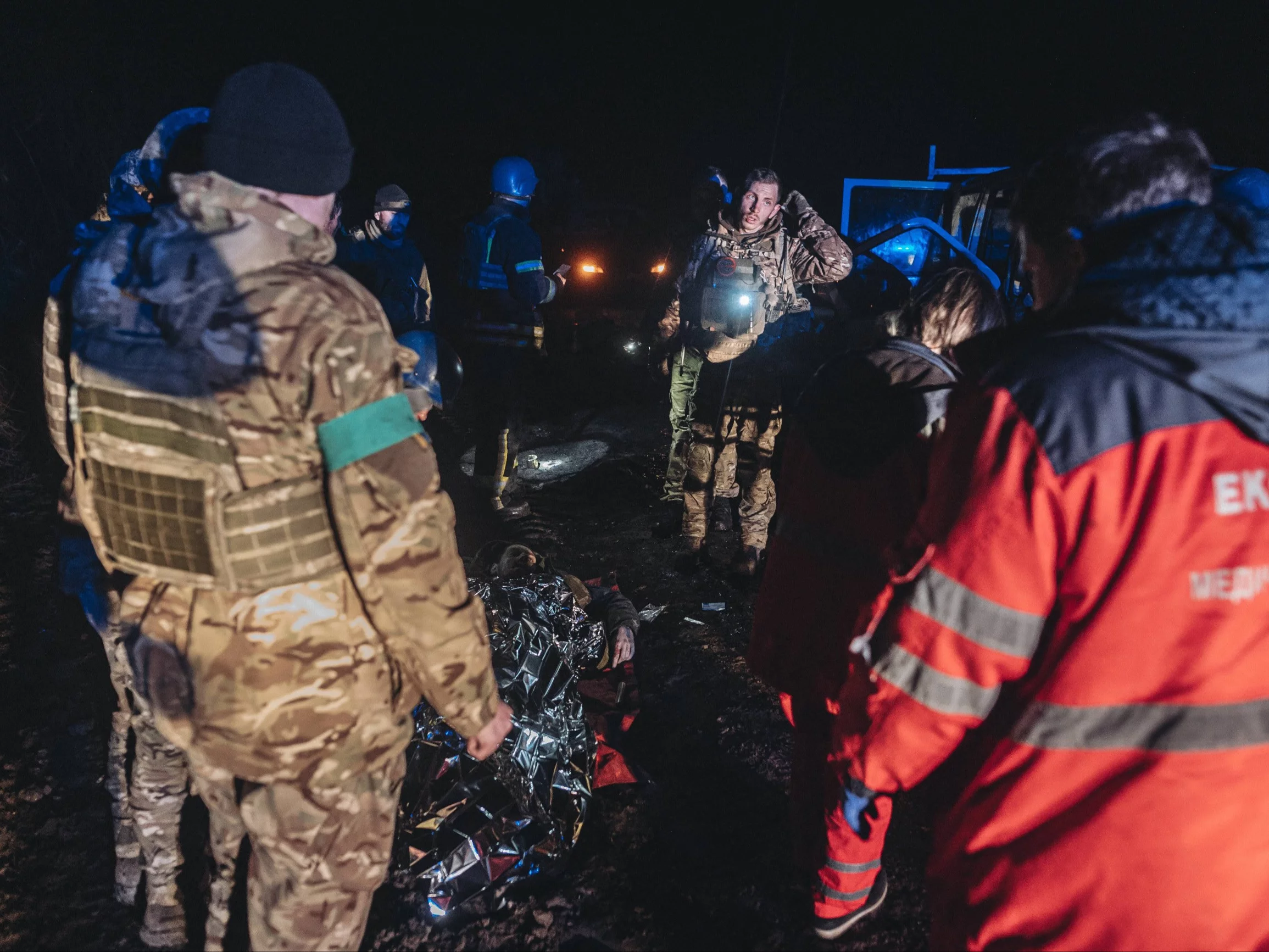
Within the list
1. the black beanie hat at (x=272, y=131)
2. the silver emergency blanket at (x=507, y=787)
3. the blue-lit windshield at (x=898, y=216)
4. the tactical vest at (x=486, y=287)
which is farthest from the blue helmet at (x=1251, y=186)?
the black beanie hat at (x=272, y=131)

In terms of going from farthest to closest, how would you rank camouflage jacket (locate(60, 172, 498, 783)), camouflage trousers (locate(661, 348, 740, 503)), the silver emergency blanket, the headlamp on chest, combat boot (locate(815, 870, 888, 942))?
1. camouflage trousers (locate(661, 348, 740, 503))
2. the headlamp on chest
3. the silver emergency blanket
4. combat boot (locate(815, 870, 888, 942))
5. camouflage jacket (locate(60, 172, 498, 783))

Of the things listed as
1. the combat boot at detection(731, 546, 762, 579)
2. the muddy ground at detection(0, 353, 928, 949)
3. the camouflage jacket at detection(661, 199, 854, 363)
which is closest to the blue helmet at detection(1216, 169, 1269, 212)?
the camouflage jacket at detection(661, 199, 854, 363)

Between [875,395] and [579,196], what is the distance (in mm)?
15366

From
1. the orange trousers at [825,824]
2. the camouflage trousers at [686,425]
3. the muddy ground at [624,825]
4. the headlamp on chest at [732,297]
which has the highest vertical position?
the headlamp on chest at [732,297]

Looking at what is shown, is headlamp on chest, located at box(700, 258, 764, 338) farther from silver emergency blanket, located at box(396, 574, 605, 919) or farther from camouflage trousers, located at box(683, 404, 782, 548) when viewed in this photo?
silver emergency blanket, located at box(396, 574, 605, 919)

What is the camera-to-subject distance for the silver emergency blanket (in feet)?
8.18

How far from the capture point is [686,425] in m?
5.38

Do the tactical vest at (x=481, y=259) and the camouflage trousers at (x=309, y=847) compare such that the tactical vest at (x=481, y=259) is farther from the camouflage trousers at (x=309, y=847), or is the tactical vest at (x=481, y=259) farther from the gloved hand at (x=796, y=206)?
the camouflage trousers at (x=309, y=847)

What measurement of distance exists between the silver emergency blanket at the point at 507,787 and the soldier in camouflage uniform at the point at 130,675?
780 mm

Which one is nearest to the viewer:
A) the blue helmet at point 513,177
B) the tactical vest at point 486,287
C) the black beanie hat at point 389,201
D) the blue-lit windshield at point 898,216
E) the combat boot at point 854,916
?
the combat boot at point 854,916

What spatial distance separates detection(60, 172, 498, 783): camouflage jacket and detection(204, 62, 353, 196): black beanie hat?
0.24 feet

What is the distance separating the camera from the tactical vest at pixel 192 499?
55.2 inches

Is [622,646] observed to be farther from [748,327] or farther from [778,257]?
[778,257]

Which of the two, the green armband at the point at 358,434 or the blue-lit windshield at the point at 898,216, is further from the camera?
the blue-lit windshield at the point at 898,216
